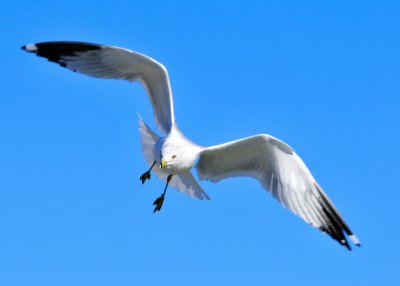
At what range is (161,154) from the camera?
307 inches

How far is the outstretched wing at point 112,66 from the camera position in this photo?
8.35m

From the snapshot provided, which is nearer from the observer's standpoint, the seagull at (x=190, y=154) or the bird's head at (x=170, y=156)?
the bird's head at (x=170, y=156)

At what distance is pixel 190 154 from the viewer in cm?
789

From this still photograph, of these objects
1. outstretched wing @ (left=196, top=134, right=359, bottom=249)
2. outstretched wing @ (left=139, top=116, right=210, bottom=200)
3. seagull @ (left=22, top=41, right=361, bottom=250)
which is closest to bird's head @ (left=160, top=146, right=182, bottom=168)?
seagull @ (left=22, top=41, right=361, bottom=250)

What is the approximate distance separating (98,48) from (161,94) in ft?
2.56

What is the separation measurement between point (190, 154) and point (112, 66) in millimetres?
1323

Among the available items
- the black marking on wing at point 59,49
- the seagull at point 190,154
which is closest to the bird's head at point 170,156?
the seagull at point 190,154

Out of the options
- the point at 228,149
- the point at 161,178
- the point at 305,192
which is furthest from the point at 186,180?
the point at 305,192

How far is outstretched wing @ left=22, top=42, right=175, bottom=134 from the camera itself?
8352 mm

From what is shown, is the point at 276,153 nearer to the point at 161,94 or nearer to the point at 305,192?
the point at 305,192

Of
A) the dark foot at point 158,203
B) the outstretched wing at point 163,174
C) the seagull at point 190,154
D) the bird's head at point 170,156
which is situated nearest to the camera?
the bird's head at point 170,156

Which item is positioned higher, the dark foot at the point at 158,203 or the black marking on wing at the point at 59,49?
the black marking on wing at the point at 59,49

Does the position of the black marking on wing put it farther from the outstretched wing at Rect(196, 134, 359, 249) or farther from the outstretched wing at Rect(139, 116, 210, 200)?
the outstretched wing at Rect(196, 134, 359, 249)

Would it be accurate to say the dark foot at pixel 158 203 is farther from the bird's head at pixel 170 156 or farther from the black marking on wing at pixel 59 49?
the black marking on wing at pixel 59 49
